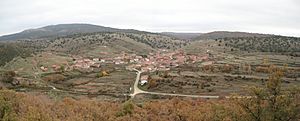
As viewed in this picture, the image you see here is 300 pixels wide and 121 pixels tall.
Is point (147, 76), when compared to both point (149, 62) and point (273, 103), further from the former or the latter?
point (273, 103)

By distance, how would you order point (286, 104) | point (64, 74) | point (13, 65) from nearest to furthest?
point (286, 104), point (64, 74), point (13, 65)

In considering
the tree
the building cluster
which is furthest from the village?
the tree

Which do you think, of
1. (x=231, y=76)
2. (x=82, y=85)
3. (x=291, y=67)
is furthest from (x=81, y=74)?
(x=291, y=67)

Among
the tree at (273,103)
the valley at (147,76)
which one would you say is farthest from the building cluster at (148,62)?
the tree at (273,103)

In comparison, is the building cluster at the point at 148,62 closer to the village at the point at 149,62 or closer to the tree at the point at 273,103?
the village at the point at 149,62

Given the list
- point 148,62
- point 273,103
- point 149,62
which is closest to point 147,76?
point 149,62

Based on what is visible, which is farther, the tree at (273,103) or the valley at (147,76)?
the valley at (147,76)

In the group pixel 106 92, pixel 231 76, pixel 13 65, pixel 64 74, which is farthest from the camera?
pixel 13 65

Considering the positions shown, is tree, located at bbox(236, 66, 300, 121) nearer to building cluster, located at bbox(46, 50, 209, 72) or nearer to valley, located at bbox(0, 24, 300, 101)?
valley, located at bbox(0, 24, 300, 101)

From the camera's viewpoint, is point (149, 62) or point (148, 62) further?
point (148, 62)

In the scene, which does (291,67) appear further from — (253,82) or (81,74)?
(81,74)

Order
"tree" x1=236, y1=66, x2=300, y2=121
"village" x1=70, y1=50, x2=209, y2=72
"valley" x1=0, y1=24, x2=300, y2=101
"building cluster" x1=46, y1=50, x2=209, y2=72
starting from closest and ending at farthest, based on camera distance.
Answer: "tree" x1=236, y1=66, x2=300, y2=121, "valley" x1=0, y1=24, x2=300, y2=101, "village" x1=70, y1=50, x2=209, y2=72, "building cluster" x1=46, y1=50, x2=209, y2=72
